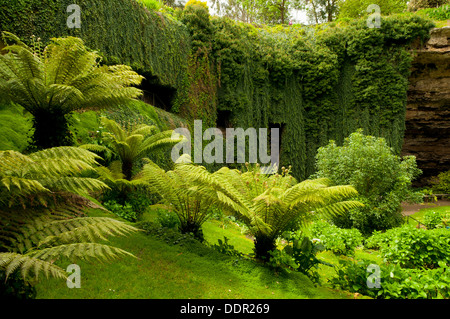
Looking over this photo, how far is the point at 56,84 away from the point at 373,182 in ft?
25.9

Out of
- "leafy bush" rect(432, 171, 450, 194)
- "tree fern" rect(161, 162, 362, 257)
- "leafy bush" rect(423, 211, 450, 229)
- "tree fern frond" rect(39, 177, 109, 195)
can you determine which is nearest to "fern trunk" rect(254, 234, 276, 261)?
"tree fern" rect(161, 162, 362, 257)

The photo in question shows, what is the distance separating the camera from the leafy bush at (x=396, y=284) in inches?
117

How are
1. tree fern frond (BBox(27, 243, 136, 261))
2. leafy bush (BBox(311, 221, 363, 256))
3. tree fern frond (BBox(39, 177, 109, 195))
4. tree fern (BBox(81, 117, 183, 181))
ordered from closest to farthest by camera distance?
tree fern frond (BBox(27, 243, 136, 261)) < tree fern frond (BBox(39, 177, 109, 195)) < tree fern (BBox(81, 117, 183, 181)) < leafy bush (BBox(311, 221, 363, 256))

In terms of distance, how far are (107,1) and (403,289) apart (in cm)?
828

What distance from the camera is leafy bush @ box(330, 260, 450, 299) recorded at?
9.73 ft

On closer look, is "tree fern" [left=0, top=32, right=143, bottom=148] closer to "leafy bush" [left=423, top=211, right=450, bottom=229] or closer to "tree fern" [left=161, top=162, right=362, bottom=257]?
"tree fern" [left=161, top=162, right=362, bottom=257]

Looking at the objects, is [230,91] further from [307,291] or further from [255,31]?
[307,291]

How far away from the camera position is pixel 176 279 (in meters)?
2.93

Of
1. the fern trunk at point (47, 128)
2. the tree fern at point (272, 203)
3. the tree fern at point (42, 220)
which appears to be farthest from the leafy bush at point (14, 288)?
the fern trunk at point (47, 128)

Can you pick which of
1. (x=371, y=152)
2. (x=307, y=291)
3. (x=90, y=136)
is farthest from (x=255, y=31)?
(x=307, y=291)

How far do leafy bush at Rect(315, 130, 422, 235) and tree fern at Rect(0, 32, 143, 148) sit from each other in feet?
20.9
